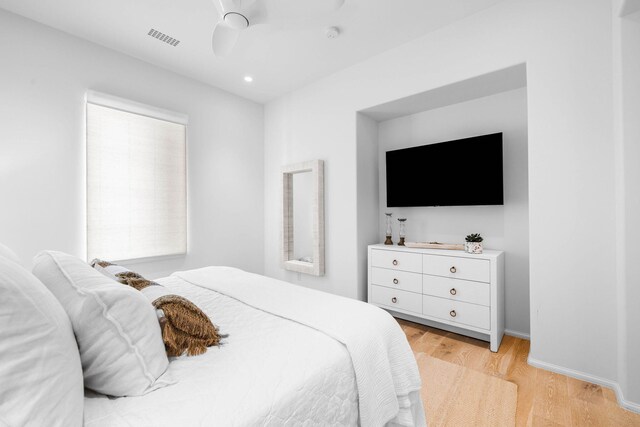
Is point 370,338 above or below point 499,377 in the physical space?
above

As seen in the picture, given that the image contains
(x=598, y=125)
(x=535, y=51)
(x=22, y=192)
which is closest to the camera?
(x=598, y=125)

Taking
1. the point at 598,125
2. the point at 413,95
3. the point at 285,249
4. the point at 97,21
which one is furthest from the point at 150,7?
the point at 598,125

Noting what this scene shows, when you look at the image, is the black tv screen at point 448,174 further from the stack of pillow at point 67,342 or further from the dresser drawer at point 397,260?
the stack of pillow at point 67,342

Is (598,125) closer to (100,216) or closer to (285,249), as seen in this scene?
(285,249)

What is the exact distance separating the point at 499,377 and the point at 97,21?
4143 millimetres

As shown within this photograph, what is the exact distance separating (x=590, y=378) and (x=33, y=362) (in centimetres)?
286

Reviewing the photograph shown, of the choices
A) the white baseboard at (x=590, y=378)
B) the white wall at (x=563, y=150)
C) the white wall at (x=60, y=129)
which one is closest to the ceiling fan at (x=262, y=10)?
the white wall at (x=563, y=150)

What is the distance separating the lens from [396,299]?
2.92m

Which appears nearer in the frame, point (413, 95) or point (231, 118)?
point (413, 95)

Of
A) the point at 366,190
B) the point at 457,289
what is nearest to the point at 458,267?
the point at 457,289

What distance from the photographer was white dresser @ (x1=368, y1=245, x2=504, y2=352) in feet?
7.80

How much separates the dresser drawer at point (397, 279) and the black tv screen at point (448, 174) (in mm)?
742

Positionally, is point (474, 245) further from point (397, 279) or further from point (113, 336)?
point (113, 336)

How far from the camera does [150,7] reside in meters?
2.26
